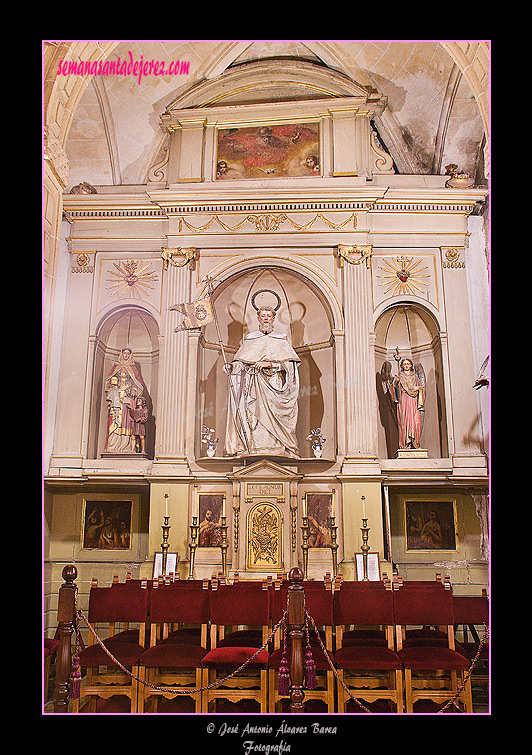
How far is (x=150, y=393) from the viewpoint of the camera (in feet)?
27.9

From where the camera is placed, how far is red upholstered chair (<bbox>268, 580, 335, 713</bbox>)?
15.4ft

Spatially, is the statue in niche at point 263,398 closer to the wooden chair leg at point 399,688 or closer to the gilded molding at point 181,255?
the gilded molding at point 181,255

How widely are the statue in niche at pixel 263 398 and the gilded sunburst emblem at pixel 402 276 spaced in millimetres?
1554

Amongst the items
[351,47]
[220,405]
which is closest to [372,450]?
[220,405]

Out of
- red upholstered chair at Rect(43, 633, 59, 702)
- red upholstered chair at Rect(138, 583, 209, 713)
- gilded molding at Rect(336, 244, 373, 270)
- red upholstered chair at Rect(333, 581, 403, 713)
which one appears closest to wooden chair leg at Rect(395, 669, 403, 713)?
red upholstered chair at Rect(333, 581, 403, 713)

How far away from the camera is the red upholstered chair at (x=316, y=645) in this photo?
4.68 meters

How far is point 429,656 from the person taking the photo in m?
4.75

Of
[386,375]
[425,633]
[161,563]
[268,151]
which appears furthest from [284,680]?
[268,151]

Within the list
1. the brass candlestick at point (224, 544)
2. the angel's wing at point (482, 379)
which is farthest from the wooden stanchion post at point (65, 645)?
the angel's wing at point (482, 379)

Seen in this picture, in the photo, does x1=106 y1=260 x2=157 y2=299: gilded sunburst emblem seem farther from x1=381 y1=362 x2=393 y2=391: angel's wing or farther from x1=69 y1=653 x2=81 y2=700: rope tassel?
x1=69 y1=653 x2=81 y2=700: rope tassel

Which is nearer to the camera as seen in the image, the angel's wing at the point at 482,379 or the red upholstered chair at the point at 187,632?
the red upholstered chair at the point at 187,632

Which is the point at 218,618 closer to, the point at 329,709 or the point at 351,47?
the point at 329,709

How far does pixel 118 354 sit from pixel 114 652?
15.1 ft

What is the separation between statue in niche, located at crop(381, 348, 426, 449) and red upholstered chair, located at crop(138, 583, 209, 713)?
12.2 feet
